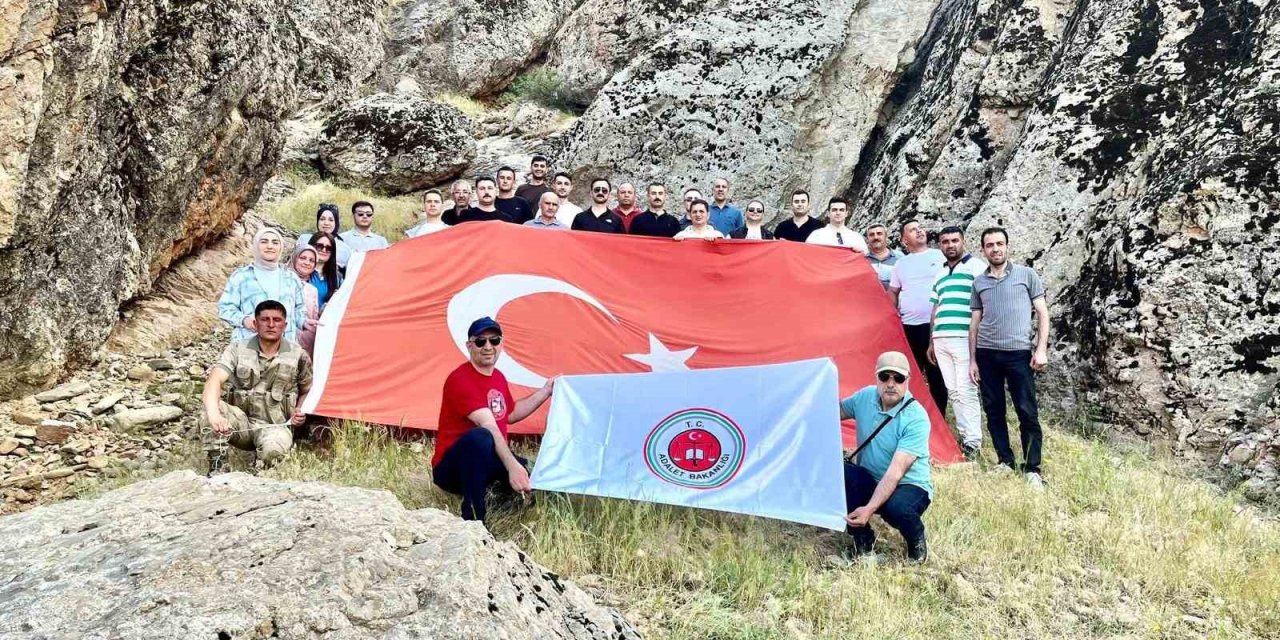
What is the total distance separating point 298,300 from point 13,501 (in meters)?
2.29

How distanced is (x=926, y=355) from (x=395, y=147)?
11.0m

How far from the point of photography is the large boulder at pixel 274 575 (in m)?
1.90

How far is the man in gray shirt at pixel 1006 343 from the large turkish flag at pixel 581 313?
1.73ft

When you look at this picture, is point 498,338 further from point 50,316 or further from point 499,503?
point 50,316

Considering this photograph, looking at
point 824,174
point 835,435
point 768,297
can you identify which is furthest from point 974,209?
point 835,435

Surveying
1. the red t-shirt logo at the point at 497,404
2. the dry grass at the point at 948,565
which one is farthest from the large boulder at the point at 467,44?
the red t-shirt logo at the point at 497,404

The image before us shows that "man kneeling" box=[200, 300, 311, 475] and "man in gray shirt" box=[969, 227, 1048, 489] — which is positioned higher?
"man in gray shirt" box=[969, 227, 1048, 489]

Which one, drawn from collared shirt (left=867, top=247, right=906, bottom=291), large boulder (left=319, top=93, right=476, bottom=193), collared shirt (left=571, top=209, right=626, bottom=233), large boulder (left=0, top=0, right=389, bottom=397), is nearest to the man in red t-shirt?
large boulder (left=0, top=0, right=389, bottom=397)

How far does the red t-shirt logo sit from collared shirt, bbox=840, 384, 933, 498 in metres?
2.02

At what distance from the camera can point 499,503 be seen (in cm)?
471

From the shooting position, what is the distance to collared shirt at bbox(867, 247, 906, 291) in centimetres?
764

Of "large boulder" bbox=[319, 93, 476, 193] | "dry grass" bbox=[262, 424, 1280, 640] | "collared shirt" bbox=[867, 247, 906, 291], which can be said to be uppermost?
"large boulder" bbox=[319, 93, 476, 193]

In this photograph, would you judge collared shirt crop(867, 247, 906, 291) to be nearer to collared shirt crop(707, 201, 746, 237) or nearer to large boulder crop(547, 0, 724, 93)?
collared shirt crop(707, 201, 746, 237)

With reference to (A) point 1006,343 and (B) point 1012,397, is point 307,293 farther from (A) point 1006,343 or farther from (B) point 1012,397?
(B) point 1012,397
